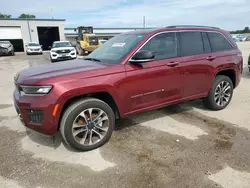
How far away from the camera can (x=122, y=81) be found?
3.22 m

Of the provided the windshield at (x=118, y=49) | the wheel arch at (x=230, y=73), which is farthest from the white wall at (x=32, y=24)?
the wheel arch at (x=230, y=73)

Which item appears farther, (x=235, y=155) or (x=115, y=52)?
(x=115, y=52)

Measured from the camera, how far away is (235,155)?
Result: 118 inches

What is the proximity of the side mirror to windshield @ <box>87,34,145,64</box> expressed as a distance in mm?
182

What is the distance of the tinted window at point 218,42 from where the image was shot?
4.36 meters

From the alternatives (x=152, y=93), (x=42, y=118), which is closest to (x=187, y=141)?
(x=152, y=93)

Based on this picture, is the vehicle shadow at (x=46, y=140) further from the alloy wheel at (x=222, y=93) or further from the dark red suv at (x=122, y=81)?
the alloy wheel at (x=222, y=93)

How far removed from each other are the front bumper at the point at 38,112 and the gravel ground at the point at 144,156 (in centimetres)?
51

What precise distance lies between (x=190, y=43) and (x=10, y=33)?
3544 cm

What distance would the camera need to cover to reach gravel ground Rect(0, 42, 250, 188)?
8.36ft

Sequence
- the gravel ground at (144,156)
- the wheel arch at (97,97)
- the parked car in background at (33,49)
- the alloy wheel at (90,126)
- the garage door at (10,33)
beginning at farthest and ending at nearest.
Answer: the garage door at (10,33)
the parked car in background at (33,49)
the alloy wheel at (90,126)
the wheel arch at (97,97)
the gravel ground at (144,156)

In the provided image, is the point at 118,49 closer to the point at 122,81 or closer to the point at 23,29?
the point at 122,81

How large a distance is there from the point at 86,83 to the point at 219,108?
3.25m

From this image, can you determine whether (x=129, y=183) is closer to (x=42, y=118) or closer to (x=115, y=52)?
(x=42, y=118)
